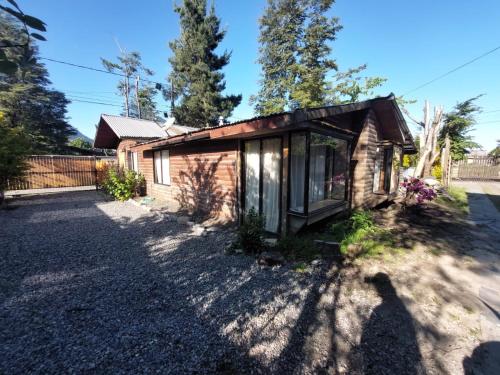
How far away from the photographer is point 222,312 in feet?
9.08

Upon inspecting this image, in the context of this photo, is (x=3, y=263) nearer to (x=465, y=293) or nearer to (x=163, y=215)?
(x=163, y=215)

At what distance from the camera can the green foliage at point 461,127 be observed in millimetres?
17953

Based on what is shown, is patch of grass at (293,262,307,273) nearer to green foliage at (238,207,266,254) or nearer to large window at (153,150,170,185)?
green foliage at (238,207,266,254)

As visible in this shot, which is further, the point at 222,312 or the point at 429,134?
the point at 429,134

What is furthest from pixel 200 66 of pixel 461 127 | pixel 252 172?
pixel 461 127

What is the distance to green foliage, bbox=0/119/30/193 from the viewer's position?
786 cm

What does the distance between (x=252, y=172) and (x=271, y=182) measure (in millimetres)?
622

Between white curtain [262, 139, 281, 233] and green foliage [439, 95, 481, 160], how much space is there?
1926 cm

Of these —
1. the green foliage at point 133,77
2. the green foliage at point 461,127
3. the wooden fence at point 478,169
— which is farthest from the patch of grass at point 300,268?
the green foliage at point 133,77

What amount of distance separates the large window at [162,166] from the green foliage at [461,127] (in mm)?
20336

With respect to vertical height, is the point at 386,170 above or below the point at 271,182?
above

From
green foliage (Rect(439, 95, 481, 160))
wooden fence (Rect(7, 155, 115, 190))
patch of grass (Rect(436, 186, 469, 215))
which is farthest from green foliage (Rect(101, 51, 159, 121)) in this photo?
green foliage (Rect(439, 95, 481, 160))

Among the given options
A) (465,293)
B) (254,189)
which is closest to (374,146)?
(254,189)

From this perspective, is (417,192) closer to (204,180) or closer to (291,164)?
(291,164)
